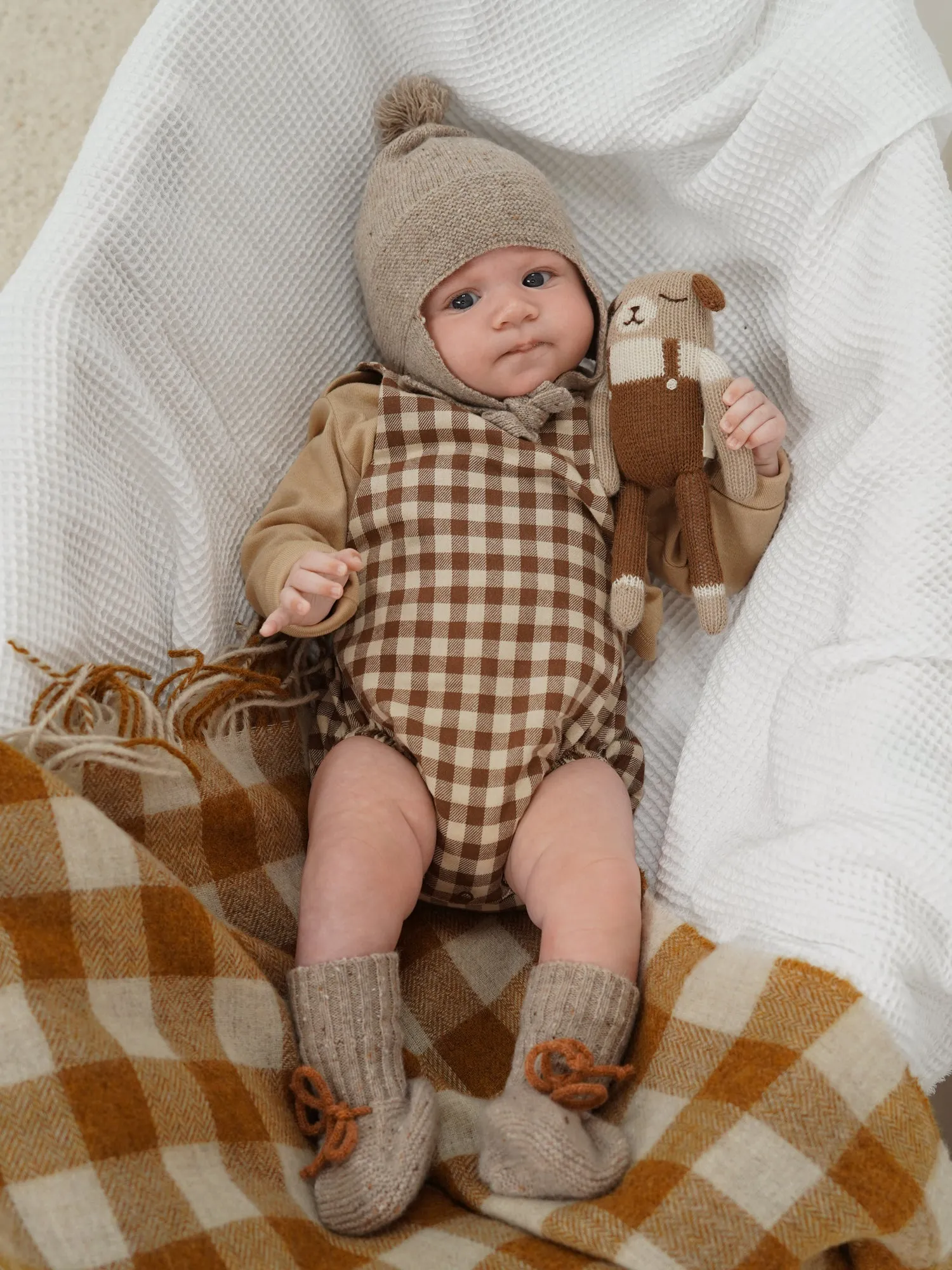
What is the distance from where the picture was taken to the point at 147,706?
0.97m

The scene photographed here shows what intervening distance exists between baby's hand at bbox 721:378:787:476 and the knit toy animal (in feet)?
0.04

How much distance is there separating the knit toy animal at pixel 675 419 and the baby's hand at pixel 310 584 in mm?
275

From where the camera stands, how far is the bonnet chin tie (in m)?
1.14

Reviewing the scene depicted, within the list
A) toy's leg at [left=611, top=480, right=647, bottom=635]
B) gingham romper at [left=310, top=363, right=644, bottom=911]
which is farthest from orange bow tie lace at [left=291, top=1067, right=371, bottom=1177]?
toy's leg at [left=611, top=480, right=647, bottom=635]

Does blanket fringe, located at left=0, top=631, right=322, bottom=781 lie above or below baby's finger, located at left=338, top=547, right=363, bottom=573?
below

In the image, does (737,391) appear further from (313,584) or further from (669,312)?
(313,584)

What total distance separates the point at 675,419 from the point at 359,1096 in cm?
65

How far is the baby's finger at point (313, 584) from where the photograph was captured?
977mm

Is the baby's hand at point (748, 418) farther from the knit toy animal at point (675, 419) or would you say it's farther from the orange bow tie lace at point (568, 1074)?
the orange bow tie lace at point (568, 1074)

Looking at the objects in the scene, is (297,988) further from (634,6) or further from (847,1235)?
(634,6)

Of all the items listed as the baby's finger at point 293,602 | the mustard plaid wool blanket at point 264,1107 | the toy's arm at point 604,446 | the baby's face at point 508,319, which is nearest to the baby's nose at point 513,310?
the baby's face at point 508,319

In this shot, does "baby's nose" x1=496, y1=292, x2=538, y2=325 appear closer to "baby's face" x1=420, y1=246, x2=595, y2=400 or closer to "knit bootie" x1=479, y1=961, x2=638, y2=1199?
"baby's face" x1=420, y1=246, x2=595, y2=400

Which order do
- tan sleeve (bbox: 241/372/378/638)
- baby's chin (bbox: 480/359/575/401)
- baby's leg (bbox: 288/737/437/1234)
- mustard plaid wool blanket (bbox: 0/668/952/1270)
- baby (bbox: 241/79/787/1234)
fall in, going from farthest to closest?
baby's chin (bbox: 480/359/575/401) < tan sleeve (bbox: 241/372/378/638) < baby (bbox: 241/79/787/1234) < baby's leg (bbox: 288/737/437/1234) < mustard plaid wool blanket (bbox: 0/668/952/1270)

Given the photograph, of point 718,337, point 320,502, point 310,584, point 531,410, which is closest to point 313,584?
point 310,584
